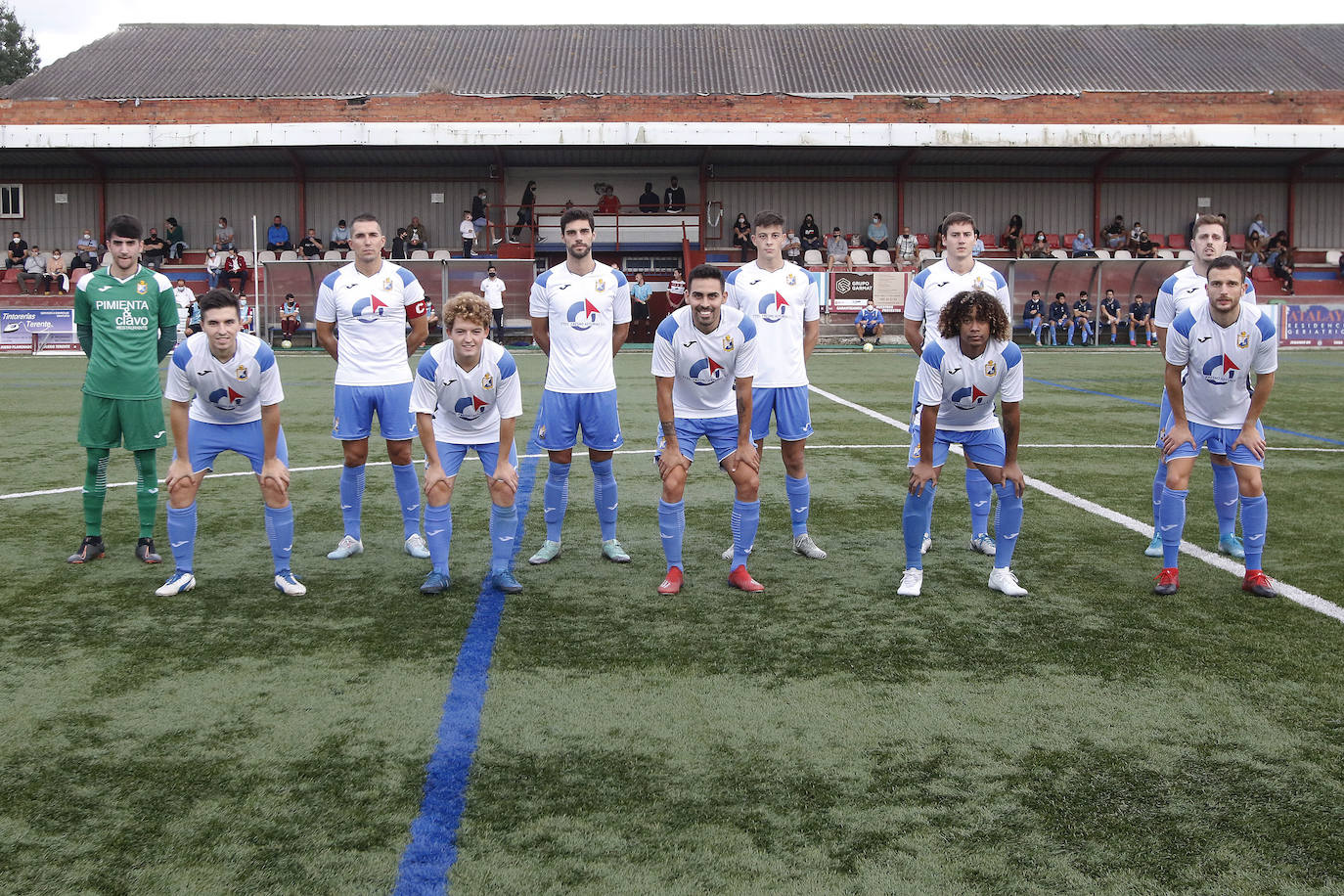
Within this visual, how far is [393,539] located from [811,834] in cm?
455

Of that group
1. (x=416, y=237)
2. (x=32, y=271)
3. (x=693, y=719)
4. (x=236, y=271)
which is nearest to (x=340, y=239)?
(x=416, y=237)

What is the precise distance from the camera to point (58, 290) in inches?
1225

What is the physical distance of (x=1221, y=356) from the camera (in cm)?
604

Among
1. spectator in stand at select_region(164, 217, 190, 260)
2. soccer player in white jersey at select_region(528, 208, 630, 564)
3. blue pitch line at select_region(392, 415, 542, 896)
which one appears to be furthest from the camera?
spectator in stand at select_region(164, 217, 190, 260)

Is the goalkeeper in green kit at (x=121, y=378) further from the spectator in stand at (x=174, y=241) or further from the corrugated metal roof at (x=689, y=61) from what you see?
the spectator in stand at (x=174, y=241)

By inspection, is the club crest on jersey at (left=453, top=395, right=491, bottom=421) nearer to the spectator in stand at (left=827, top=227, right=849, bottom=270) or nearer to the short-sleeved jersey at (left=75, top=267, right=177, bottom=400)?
the short-sleeved jersey at (left=75, top=267, right=177, bottom=400)

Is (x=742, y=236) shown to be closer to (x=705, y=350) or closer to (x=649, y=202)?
(x=649, y=202)

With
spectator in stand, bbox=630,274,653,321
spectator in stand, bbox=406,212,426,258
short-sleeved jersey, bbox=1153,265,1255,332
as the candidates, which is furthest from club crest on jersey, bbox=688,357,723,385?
spectator in stand, bbox=406,212,426,258

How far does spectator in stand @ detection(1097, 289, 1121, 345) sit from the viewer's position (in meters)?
29.1

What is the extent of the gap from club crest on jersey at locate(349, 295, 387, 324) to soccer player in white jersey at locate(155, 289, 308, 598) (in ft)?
2.86

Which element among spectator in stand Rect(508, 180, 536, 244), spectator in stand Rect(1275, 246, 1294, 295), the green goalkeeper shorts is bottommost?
the green goalkeeper shorts

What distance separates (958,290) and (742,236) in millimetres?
25541

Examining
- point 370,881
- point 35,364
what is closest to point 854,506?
point 370,881

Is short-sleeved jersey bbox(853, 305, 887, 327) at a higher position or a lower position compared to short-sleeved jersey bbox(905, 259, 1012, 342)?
higher
